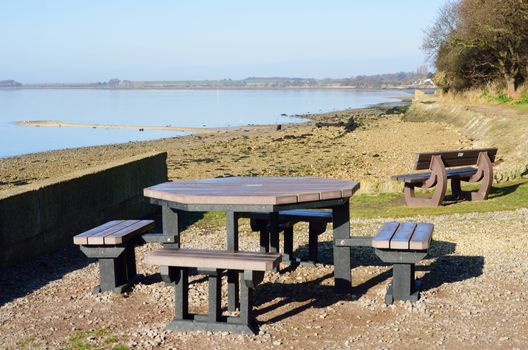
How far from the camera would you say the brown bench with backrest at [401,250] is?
5.80 meters

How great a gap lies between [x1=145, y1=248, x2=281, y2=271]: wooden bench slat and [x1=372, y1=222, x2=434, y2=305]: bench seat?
1.10 meters

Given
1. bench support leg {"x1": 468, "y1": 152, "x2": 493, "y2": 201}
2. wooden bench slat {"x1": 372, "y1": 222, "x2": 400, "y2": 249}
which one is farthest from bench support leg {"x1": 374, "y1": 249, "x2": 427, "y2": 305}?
bench support leg {"x1": 468, "y1": 152, "x2": 493, "y2": 201}

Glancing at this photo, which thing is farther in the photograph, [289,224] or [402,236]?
[289,224]

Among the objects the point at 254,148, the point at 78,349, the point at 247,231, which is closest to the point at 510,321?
the point at 78,349

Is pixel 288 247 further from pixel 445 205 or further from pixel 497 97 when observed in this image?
pixel 497 97

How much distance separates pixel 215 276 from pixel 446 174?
260 inches

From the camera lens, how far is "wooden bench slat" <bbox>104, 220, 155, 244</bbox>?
21.2 feet

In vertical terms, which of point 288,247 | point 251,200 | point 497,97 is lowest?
point 288,247

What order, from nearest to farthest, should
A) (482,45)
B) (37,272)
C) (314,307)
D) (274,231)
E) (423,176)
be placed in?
(314,307) → (274,231) → (37,272) → (423,176) → (482,45)

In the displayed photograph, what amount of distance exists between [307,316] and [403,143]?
69.3ft

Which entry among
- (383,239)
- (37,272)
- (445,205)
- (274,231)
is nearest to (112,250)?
(37,272)

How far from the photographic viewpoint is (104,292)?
669cm

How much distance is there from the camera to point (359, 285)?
22.2 ft

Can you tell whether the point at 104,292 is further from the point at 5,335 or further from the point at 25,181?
the point at 25,181
